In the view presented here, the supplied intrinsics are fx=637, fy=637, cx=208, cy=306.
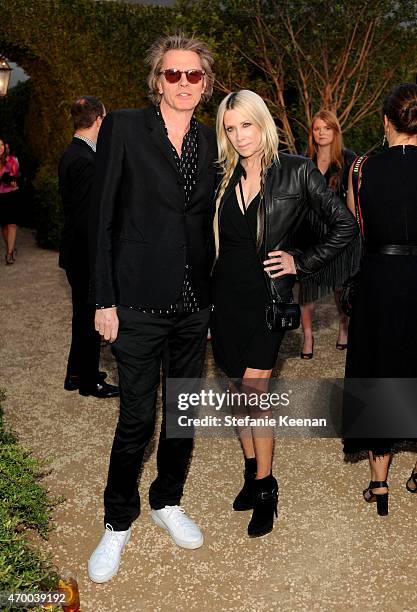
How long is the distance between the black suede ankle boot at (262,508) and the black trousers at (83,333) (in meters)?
2.22

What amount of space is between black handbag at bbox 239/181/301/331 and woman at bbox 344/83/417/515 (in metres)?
0.59

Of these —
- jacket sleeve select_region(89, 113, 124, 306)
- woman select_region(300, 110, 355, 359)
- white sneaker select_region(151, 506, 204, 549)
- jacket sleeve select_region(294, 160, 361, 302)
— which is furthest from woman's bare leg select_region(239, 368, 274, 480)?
woman select_region(300, 110, 355, 359)

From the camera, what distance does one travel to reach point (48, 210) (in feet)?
42.0

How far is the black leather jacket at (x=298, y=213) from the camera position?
316 centimetres

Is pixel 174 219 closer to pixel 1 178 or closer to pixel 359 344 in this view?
pixel 359 344

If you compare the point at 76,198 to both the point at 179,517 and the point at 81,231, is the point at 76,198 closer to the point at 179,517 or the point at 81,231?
the point at 81,231

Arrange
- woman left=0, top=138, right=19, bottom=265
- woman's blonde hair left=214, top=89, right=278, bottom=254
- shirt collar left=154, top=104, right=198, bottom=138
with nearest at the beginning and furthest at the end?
1. shirt collar left=154, top=104, right=198, bottom=138
2. woman's blonde hair left=214, top=89, right=278, bottom=254
3. woman left=0, top=138, right=19, bottom=265

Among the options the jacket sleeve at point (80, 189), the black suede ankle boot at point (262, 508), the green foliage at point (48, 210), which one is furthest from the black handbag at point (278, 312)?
the green foliage at point (48, 210)

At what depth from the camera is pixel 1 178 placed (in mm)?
11359

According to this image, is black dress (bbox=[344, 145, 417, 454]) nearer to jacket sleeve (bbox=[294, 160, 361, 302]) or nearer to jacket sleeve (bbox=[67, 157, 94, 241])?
jacket sleeve (bbox=[294, 160, 361, 302])

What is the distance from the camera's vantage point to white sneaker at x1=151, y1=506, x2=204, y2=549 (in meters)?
3.38

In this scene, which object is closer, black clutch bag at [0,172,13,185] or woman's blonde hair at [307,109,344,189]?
woman's blonde hair at [307,109,344,189]

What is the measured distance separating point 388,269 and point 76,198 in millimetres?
2564

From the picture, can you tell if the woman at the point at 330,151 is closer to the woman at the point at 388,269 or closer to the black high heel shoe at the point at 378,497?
the woman at the point at 388,269
